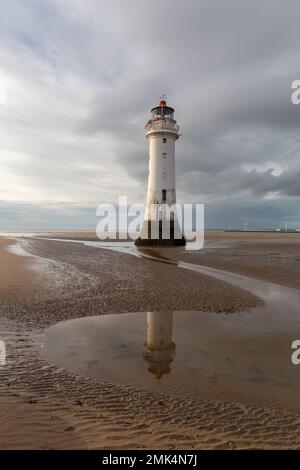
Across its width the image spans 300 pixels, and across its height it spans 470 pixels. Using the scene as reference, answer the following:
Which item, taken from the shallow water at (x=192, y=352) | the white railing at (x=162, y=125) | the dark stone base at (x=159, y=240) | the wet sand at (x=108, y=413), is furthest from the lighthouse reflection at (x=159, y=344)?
the white railing at (x=162, y=125)

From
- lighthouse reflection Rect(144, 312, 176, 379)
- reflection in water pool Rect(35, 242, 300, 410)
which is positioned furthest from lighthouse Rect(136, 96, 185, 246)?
lighthouse reflection Rect(144, 312, 176, 379)

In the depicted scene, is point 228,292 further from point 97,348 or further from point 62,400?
point 62,400

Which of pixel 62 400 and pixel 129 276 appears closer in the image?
pixel 62 400

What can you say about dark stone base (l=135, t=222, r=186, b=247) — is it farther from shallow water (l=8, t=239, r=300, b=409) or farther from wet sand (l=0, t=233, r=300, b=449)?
wet sand (l=0, t=233, r=300, b=449)

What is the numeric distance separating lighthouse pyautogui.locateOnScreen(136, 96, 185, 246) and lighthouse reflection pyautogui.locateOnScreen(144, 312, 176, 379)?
24861 millimetres

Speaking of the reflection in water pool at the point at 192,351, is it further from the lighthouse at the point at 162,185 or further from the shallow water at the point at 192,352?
the lighthouse at the point at 162,185

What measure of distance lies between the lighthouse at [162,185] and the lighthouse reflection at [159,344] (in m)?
24.9

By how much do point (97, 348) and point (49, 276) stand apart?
8779 millimetres

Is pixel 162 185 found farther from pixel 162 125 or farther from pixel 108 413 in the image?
pixel 108 413

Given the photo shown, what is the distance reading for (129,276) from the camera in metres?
15.5

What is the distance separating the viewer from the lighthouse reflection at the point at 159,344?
5.83 m

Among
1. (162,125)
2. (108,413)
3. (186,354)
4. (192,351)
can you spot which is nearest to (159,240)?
(162,125)

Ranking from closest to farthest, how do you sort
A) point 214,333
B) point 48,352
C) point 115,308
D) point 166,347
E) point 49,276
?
point 48,352 < point 166,347 < point 214,333 < point 115,308 < point 49,276
